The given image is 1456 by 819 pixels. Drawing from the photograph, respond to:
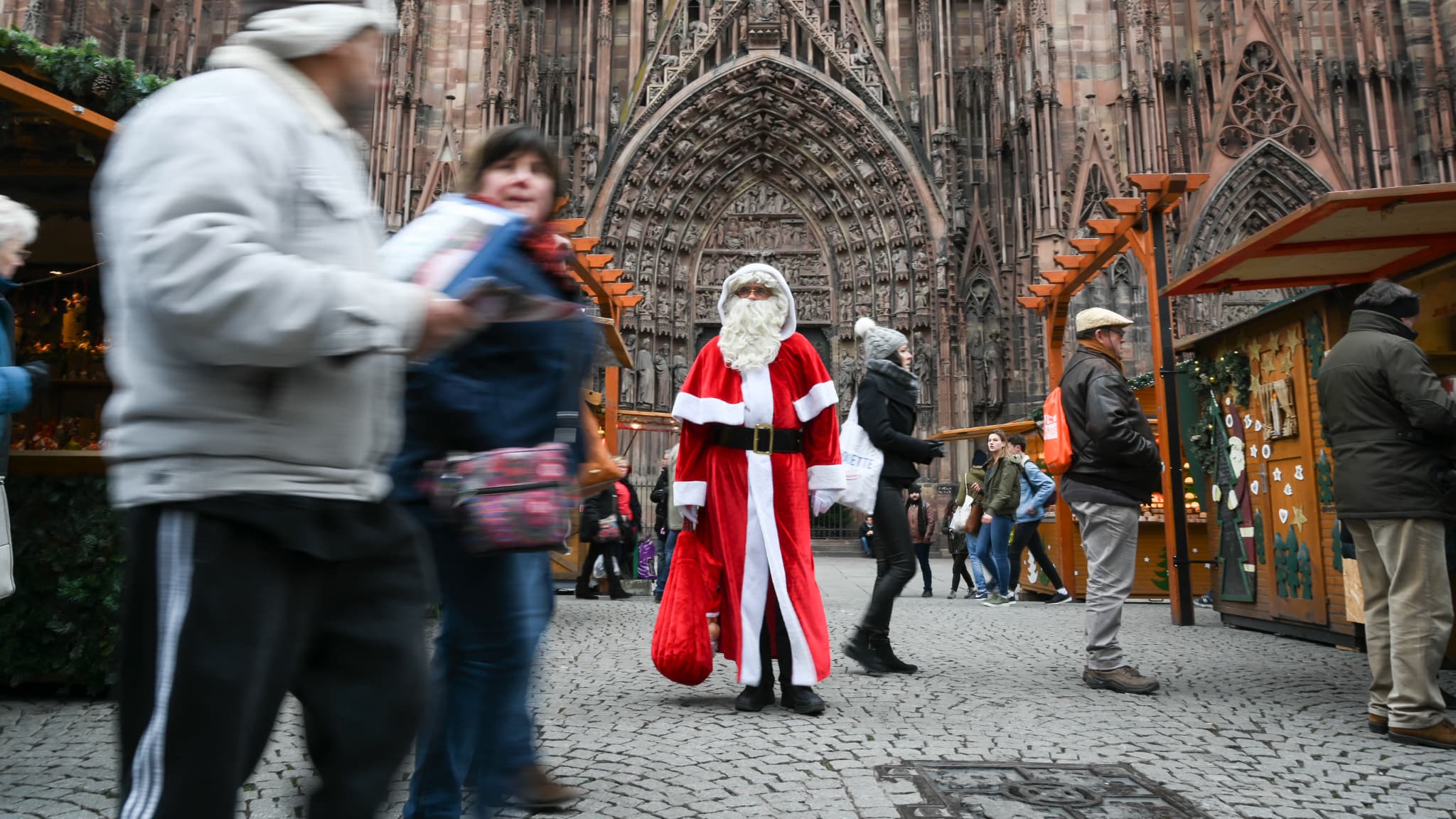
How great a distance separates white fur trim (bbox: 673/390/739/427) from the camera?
4.15 m

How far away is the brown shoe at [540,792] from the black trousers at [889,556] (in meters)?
2.42

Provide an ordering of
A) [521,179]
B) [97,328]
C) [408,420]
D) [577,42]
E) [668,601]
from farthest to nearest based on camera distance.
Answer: [577,42], [97,328], [668,601], [521,179], [408,420]

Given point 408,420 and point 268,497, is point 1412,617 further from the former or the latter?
point 268,497

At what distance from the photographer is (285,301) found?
1085 millimetres

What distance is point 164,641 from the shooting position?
1111 millimetres

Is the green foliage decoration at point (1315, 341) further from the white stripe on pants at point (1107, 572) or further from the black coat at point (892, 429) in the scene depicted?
the black coat at point (892, 429)

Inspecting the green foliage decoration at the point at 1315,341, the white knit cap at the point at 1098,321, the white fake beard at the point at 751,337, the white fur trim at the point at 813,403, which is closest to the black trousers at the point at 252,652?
the white fake beard at the point at 751,337

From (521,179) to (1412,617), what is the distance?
3466 millimetres

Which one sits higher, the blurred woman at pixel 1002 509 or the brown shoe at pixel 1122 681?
the blurred woman at pixel 1002 509

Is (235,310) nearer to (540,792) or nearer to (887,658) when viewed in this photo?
(540,792)

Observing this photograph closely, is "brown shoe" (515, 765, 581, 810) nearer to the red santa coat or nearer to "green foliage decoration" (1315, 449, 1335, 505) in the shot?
the red santa coat

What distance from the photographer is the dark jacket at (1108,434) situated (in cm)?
455

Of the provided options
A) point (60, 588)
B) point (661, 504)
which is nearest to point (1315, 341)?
point (661, 504)

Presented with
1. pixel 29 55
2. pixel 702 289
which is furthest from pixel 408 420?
pixel 702 289
